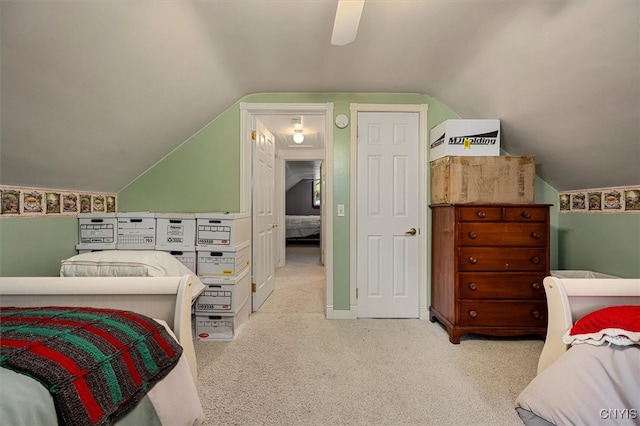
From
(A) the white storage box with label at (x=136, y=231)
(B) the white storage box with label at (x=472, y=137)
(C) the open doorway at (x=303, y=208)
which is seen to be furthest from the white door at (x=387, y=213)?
(C) the open doorway at (x=303, y=208)

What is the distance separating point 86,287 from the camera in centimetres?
120

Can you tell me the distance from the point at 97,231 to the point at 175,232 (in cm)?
62

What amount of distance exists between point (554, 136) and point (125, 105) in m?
3.16

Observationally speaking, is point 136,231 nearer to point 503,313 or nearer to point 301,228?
point 503,313

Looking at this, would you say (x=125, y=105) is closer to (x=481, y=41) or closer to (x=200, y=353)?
(x=200, y=353)

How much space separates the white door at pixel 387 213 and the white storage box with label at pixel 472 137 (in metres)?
0.41

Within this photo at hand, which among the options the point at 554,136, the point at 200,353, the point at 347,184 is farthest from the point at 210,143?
the point at 554,136

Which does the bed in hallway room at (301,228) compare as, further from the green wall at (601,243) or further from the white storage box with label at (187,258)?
the green wall at (601,243)

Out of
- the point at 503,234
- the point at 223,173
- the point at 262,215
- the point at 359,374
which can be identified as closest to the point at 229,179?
the point at 223,173

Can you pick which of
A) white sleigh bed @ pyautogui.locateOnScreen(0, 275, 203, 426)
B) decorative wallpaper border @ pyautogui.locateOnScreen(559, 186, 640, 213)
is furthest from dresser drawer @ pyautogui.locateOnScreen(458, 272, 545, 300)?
white sleigh bed @ pyautogui.locateOnScreen(0, 275, 203, 426)

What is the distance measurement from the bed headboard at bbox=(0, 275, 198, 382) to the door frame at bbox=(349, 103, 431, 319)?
6.14 ft

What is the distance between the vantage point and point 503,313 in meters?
2.30

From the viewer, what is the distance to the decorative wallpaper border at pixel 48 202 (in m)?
1.85

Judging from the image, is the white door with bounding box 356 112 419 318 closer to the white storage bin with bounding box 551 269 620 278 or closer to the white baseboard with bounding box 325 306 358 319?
the white baseboard with bounding box 325 306 358 319
